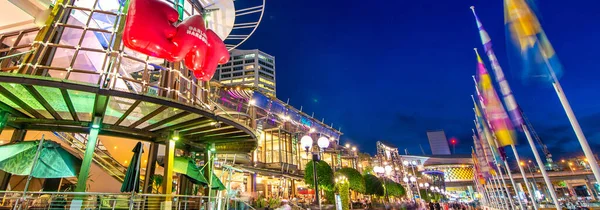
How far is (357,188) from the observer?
23.2 m

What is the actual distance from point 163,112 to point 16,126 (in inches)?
194

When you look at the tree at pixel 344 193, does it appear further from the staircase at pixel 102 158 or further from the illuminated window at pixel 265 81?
the illuminated window at pixel 265 81

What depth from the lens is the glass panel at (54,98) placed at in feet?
18.3

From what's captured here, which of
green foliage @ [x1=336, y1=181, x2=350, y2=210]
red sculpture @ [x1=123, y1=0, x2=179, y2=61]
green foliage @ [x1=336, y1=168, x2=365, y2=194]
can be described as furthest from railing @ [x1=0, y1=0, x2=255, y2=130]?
green foliage @ [x1=336, y1=168, x2=365, y2=194]

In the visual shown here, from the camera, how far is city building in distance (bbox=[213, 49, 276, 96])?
104938 mm

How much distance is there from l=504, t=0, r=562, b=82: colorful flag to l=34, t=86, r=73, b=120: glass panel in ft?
38.6

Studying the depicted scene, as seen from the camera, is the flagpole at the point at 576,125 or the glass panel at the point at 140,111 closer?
the glass panel at the point at 140,111

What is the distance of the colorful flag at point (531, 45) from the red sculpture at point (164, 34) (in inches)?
364

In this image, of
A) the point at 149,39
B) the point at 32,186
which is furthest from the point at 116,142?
the point at 149,39

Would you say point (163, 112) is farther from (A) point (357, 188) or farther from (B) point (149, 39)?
(A) point (357, 188)

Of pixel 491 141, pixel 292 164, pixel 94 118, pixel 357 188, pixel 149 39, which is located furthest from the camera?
pixel 292 164

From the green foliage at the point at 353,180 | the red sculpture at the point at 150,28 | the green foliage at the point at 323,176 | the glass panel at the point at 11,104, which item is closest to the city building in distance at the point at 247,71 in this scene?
the green foliage at the point at 353,180

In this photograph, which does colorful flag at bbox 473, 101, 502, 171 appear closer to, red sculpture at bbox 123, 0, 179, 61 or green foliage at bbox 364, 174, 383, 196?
green foliage at bbox 364, 174, 383, 196

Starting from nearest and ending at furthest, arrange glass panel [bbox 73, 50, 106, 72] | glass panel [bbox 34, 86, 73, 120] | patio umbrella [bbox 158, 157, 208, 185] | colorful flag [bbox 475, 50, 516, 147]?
glass panel [bbox 34, 86, 73, 120] → patio umbrella [bbox 158, 157, 208, 185] → glass panel [bbox 73, 50, 106, 72] → colorful flag [bbox 475, 50, 516, 147]
